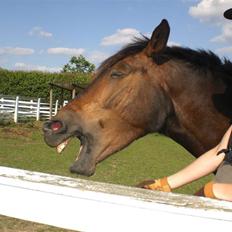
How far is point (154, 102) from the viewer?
124 inches

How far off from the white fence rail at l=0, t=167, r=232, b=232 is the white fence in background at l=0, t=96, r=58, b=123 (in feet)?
74.6

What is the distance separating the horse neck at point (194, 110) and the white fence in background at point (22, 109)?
21.4m

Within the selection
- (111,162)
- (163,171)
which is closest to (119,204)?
(163,171)

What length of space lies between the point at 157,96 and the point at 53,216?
6.23ft

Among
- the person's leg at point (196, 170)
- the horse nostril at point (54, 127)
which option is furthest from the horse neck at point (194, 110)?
the horse nostril at point (54, 127)

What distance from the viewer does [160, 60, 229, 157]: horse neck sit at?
10.5ft

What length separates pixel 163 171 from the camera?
12.0m

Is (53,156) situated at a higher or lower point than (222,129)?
lower

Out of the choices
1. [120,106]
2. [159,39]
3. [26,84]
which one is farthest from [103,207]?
[26,84]

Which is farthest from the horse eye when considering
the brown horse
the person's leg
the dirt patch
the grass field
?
the dirt patch

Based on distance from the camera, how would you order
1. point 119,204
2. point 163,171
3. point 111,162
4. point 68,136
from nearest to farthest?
1. point 119,204
2. point 68,136
3. point 163,171
4. point 111,162

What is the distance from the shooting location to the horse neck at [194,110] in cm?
319

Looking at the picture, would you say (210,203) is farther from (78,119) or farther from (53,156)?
(53,156)

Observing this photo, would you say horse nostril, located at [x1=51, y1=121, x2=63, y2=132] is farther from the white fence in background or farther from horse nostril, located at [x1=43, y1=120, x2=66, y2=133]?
the white fence in background
